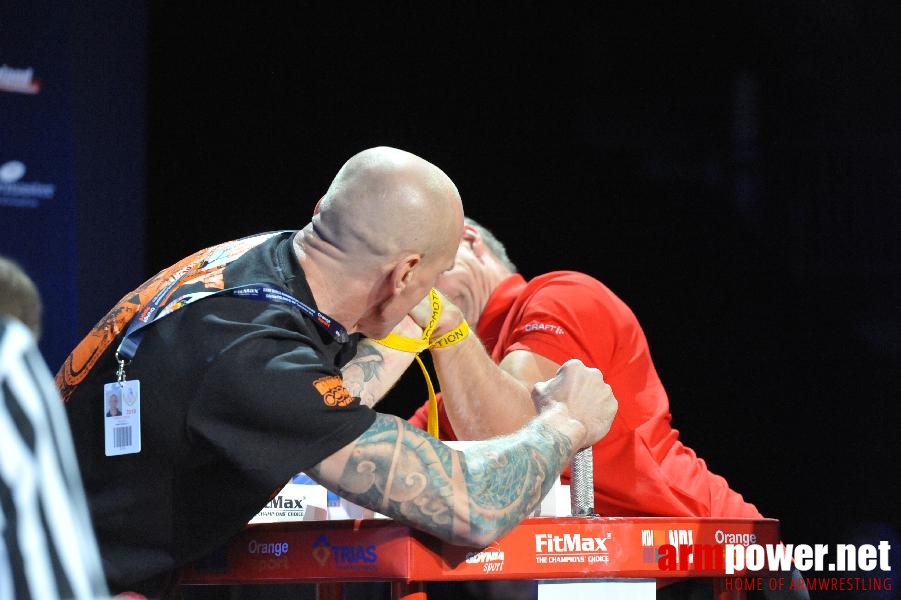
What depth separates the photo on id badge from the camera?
5.35ft

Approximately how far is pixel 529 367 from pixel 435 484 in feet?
3.26

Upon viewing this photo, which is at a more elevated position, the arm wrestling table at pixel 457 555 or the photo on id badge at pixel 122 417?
the photo on id badge at pixel 122 417

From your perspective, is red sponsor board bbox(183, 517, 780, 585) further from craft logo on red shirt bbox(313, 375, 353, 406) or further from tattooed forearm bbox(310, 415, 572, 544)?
craft logo on red shirt bbox(313, 375, 353, 406)

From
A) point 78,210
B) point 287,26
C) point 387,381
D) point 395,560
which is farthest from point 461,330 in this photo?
point 287,26

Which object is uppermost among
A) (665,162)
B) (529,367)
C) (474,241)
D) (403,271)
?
(665,162)

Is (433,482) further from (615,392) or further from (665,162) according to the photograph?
(665,162)

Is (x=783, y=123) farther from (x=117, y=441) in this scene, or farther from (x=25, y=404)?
(x=25, y=404)

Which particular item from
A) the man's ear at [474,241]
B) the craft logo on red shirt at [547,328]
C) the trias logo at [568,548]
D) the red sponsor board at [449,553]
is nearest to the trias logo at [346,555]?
the red sponsor board at [449,553]

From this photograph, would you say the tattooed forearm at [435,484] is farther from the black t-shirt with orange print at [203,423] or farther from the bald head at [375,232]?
the bald head at [375,232]

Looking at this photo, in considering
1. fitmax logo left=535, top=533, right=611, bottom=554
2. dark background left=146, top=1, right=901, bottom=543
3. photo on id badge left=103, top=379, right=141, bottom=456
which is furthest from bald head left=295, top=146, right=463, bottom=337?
dark background left=146, top=1, right=901, bottom=543

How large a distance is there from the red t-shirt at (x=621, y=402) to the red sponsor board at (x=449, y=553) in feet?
2.05

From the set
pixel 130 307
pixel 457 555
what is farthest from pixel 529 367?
pixel 130 307

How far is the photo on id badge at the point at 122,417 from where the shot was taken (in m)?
1.63

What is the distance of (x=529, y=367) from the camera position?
261 centimetres
